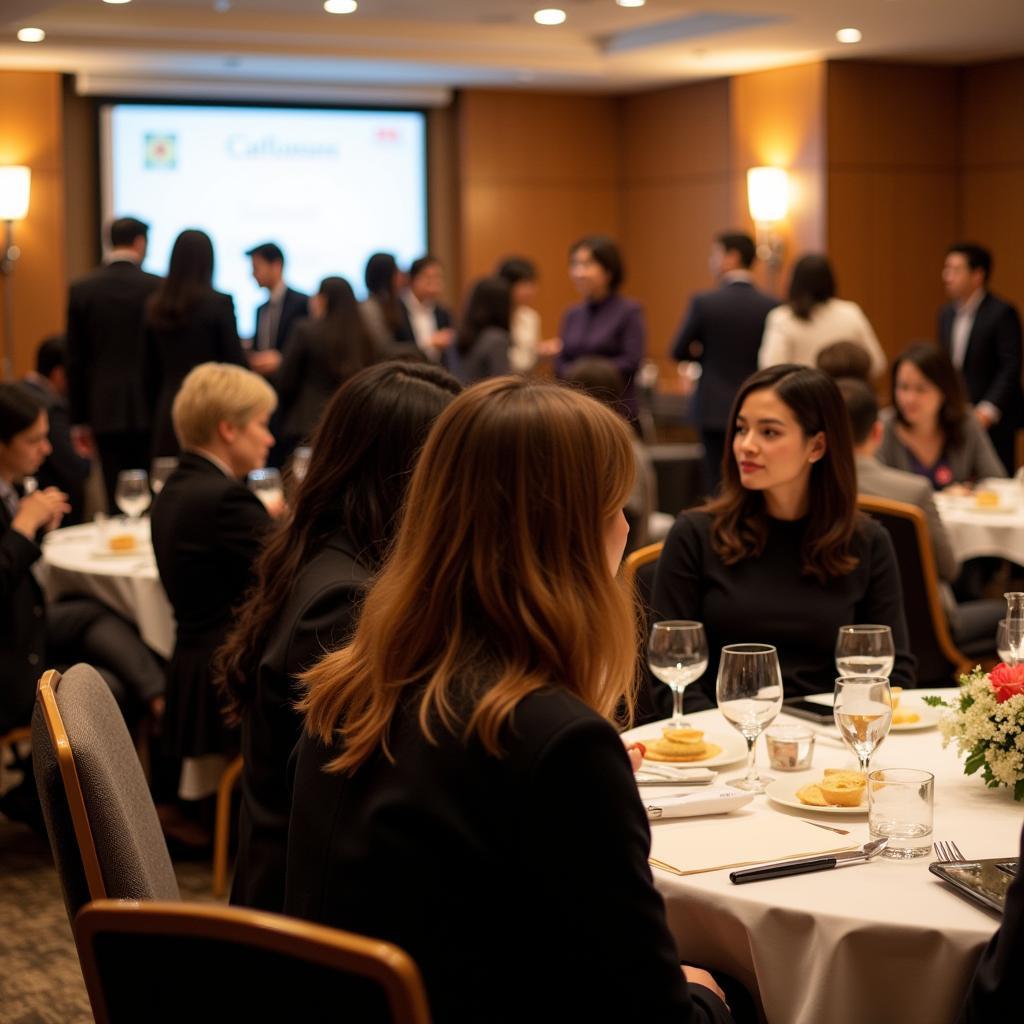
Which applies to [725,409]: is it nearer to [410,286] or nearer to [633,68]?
[410,286]

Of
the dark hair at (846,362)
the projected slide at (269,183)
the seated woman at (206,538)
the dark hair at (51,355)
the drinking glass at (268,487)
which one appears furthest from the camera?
the projected slide at (269,183)

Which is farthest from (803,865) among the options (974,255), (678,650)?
(974,255)

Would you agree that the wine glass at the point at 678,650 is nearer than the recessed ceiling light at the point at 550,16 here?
Yes

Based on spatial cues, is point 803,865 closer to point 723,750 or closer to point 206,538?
point 723,750

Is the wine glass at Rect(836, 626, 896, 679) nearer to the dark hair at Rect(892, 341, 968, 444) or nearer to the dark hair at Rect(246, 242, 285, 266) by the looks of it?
the dark hair at Rect(892, 341, 968, 444)

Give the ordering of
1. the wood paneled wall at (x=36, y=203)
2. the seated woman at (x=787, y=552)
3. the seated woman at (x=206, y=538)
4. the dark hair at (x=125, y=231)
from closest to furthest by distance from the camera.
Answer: the seated woman at (x=787, y=552) → the seated woman at (x=206, y=538) → the dark hair at (x=125, y=231) → the wood paneled wall at (x=36, y=203)

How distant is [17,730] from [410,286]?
579 centimetres

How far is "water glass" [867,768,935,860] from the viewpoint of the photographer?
1937 millimetres

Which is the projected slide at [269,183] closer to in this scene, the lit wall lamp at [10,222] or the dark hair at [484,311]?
the lit wall lamp at [10,222]

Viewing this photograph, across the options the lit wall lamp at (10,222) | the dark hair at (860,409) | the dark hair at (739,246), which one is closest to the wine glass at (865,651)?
the dark hair at (860,409)

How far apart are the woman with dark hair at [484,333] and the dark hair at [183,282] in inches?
51.8

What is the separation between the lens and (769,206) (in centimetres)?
1038

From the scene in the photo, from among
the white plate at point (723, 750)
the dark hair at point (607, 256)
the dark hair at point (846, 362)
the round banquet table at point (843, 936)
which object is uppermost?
the dark hair at point (607, 256)

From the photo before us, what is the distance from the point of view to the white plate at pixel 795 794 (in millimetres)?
2107
